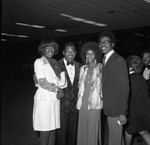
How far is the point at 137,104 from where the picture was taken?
112 inches

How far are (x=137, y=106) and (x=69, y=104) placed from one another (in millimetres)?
887

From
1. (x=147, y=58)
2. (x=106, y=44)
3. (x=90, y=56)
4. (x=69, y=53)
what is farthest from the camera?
(x=147, y=58)

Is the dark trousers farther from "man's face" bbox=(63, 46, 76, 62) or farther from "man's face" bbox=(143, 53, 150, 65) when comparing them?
"man's face" bbox=(143, 53, 150, 65)

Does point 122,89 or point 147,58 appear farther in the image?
point 147,58

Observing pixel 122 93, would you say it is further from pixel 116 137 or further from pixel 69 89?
pixel 69 89

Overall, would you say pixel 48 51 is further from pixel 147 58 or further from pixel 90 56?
pixel 147 58

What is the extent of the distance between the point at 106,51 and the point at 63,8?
19.5 feet

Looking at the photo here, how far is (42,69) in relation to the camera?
2.62 meters

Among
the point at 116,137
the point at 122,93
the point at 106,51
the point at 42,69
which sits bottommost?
the point at 116,137

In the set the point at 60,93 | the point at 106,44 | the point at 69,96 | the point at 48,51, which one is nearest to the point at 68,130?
the point at 69,96

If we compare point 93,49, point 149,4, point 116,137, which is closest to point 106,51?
point 93,49

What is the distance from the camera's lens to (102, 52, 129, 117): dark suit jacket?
2318 mm

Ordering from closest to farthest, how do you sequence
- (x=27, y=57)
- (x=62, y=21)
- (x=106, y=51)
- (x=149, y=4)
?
(x=106, y=51)
(x=149, y=4)
(x=62, y=21)
(x=27, y=57)

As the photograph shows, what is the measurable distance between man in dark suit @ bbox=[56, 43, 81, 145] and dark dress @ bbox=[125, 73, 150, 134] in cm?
72
